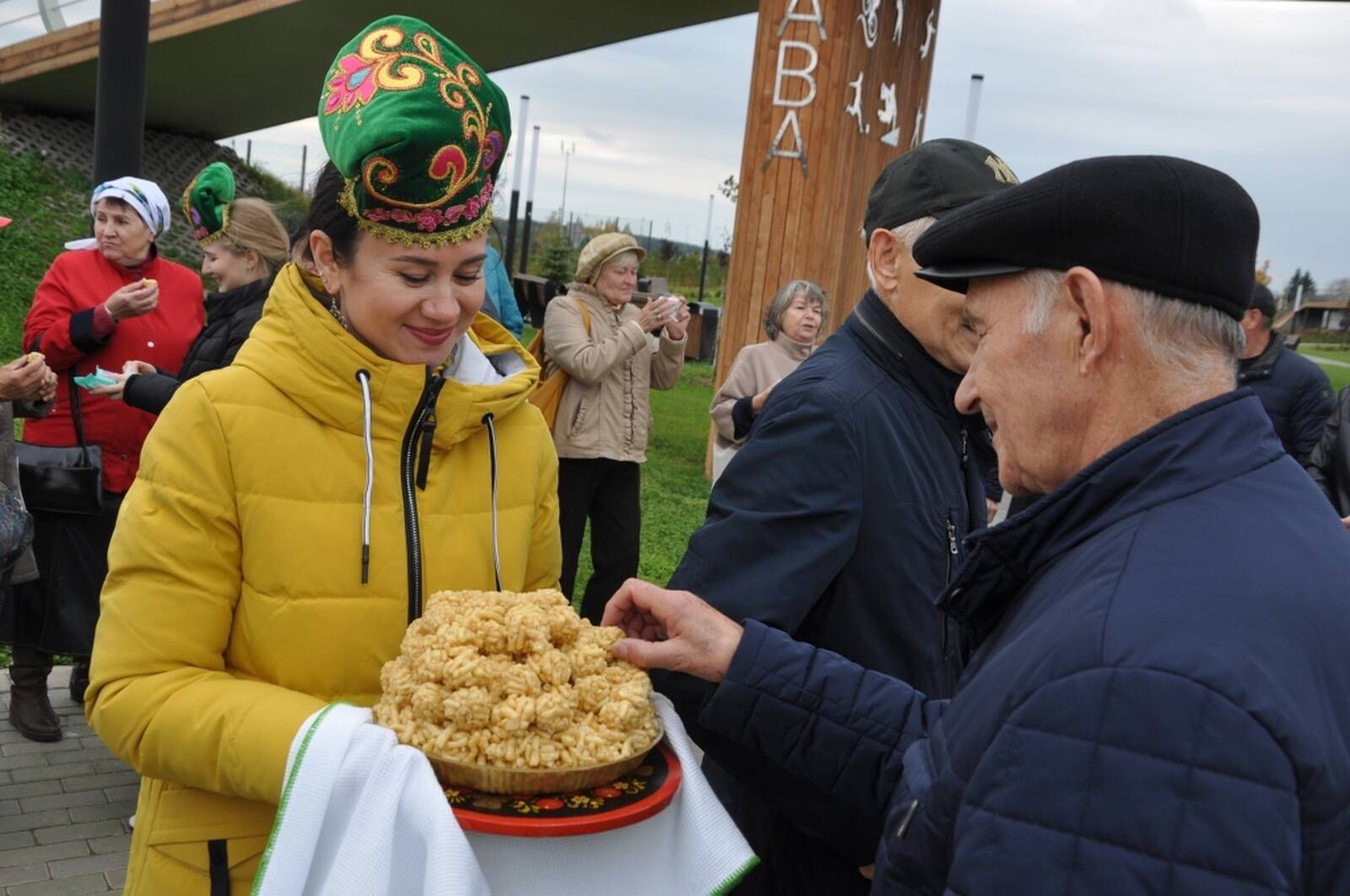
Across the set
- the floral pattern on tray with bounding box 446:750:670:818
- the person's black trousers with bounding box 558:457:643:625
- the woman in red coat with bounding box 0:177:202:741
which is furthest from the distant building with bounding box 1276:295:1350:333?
the floral pattern on tray with bounding box 446:750:670:818

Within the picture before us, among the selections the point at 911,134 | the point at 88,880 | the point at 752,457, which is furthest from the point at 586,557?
the point at 911,134

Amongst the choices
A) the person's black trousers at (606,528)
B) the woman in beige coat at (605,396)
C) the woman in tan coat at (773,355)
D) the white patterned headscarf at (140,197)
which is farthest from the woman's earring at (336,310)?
the woman in tan coat at (773,355)

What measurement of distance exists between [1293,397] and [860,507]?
6400 millimetres

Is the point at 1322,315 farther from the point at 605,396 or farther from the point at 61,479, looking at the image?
the point at 61,479

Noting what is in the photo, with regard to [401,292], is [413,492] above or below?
below

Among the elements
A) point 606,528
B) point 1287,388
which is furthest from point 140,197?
point 1287,388

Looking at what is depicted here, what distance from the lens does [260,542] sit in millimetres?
2174

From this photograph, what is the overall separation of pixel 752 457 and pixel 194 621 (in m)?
1.09

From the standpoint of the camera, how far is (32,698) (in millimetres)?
5527

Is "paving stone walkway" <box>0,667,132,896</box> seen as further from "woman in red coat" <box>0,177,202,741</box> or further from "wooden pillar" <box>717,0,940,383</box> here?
"wooden pillar" <box>717,0,940,383</box>

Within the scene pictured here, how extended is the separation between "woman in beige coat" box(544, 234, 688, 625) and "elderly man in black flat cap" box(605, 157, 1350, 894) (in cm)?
522

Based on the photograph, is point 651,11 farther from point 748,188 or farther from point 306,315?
point 306,315

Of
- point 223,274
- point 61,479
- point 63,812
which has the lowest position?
point 63,812

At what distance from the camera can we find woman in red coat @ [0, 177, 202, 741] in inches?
209
